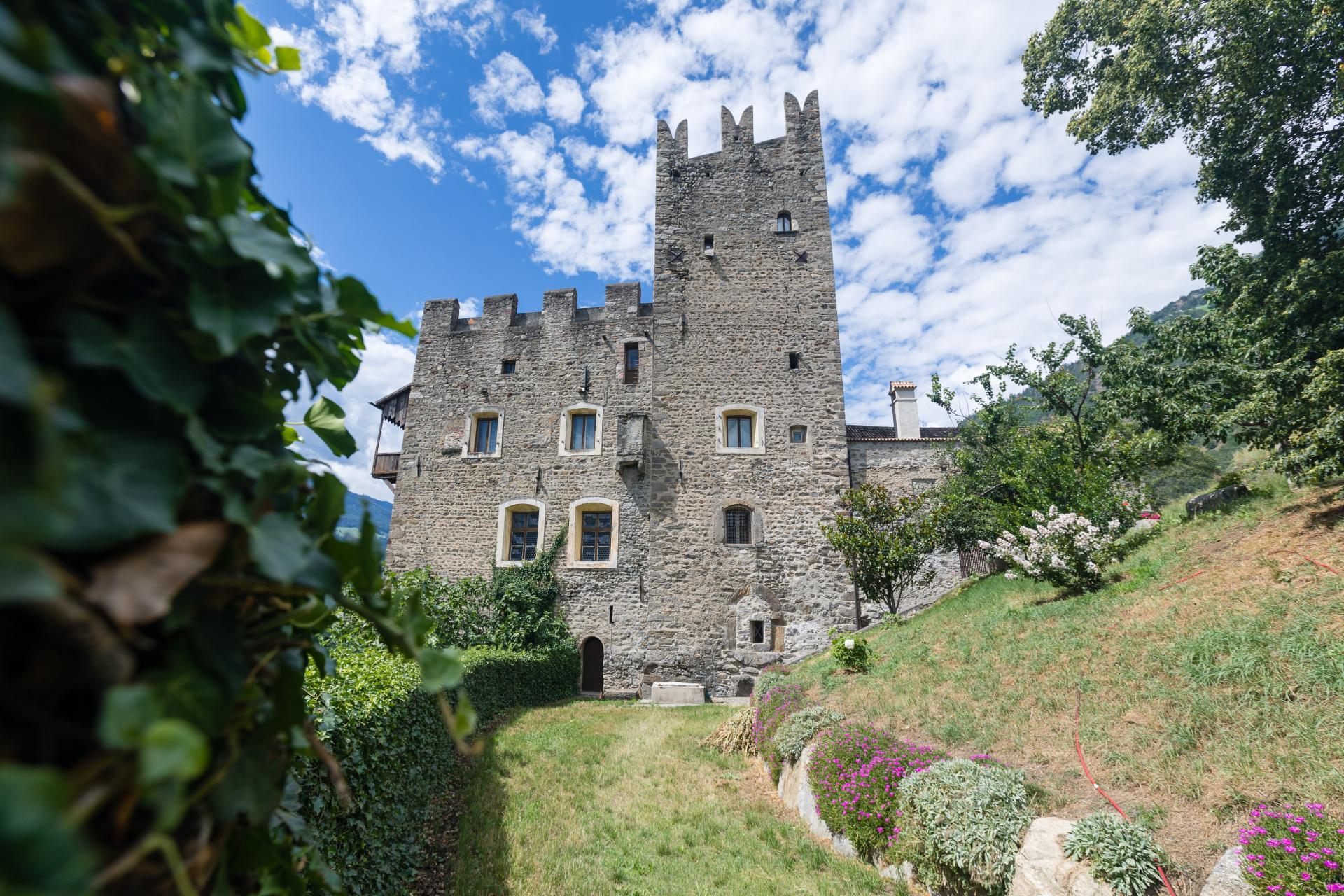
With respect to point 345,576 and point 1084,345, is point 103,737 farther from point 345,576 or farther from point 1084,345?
point 1084,345

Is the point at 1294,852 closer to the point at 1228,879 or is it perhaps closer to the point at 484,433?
the point at 1228,879

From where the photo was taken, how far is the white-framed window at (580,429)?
15993 mm

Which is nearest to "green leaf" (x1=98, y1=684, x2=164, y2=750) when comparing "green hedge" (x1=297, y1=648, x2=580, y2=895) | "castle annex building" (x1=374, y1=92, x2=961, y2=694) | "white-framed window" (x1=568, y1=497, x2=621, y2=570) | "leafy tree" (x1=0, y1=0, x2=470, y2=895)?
"leafy tree" (x1=0, y1=0, x2=470, y2=895)

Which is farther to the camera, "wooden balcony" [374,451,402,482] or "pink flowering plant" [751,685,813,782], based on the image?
"wooden balcony" [374,451,402,482]

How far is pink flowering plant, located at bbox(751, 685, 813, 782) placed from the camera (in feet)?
24.2

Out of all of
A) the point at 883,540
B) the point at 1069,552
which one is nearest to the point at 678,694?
the point at 883,540

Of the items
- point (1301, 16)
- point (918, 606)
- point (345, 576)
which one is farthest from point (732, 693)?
point (1301, 16)

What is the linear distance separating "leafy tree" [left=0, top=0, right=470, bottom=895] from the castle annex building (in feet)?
43.9

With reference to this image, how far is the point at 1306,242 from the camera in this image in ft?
27.4

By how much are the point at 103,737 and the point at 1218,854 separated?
16.8ft

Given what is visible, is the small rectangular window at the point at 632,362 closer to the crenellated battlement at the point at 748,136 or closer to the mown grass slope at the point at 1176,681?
the crenellated battlement at the point at 748,136

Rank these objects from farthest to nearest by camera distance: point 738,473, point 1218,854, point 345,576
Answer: point 738,473 < point 1218,854 < point 345,576

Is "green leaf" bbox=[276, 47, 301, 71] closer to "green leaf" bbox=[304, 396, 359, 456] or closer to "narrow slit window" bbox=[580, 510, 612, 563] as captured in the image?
"green leaf" bbox=[304, 396, 359, 456]

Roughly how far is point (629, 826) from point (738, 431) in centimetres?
1020
